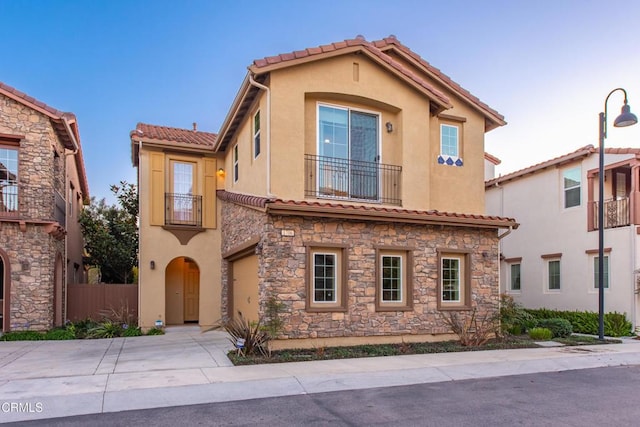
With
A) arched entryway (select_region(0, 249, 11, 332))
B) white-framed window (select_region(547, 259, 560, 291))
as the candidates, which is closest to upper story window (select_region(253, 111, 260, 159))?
arched entryway (select_region(0, 249, 11, 332))

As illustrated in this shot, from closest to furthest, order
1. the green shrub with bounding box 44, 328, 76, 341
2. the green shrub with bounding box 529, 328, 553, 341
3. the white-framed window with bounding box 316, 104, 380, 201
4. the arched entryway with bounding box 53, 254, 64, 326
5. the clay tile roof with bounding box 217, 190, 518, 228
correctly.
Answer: the clay tile roof with bounding box 217, 190, 518, 228, the white-framed window with bounding box 316, 104, 380, 201, the green shrub with bounding box 44, 328, 76, 341, the green shrub with bounding box 529, 328, 553, 341, the arched entryway with bounding box 53, 254, 64, 326

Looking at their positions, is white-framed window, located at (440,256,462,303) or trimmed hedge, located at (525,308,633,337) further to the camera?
trimmed hedge, located at (525,308,633,337)

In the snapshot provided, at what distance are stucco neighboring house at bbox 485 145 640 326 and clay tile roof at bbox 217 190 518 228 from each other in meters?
5.11

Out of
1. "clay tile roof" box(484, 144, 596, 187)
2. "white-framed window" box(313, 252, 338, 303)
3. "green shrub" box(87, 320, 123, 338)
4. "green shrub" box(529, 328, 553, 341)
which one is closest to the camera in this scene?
"white-framed window" box(313, 252, 338, 303)

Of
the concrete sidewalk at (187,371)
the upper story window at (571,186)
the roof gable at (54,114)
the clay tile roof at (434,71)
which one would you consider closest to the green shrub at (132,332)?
the concrete sidewalk at (187,371)

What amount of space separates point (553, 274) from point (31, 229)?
18.1 metres

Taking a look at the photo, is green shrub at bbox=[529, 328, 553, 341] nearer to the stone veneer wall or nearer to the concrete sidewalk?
the concrete sidewalk

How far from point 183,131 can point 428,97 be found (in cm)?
938

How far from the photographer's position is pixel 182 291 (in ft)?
55.4

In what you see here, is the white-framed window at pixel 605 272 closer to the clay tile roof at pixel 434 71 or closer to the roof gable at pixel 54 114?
the clay tile roof at pixel 434 71

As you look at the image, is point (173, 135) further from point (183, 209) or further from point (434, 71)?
point (434, 71)

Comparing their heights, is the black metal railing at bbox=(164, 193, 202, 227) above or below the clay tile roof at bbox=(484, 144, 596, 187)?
below

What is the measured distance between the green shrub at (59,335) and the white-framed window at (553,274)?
16651mm

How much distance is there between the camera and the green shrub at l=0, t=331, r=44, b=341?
12758mm
